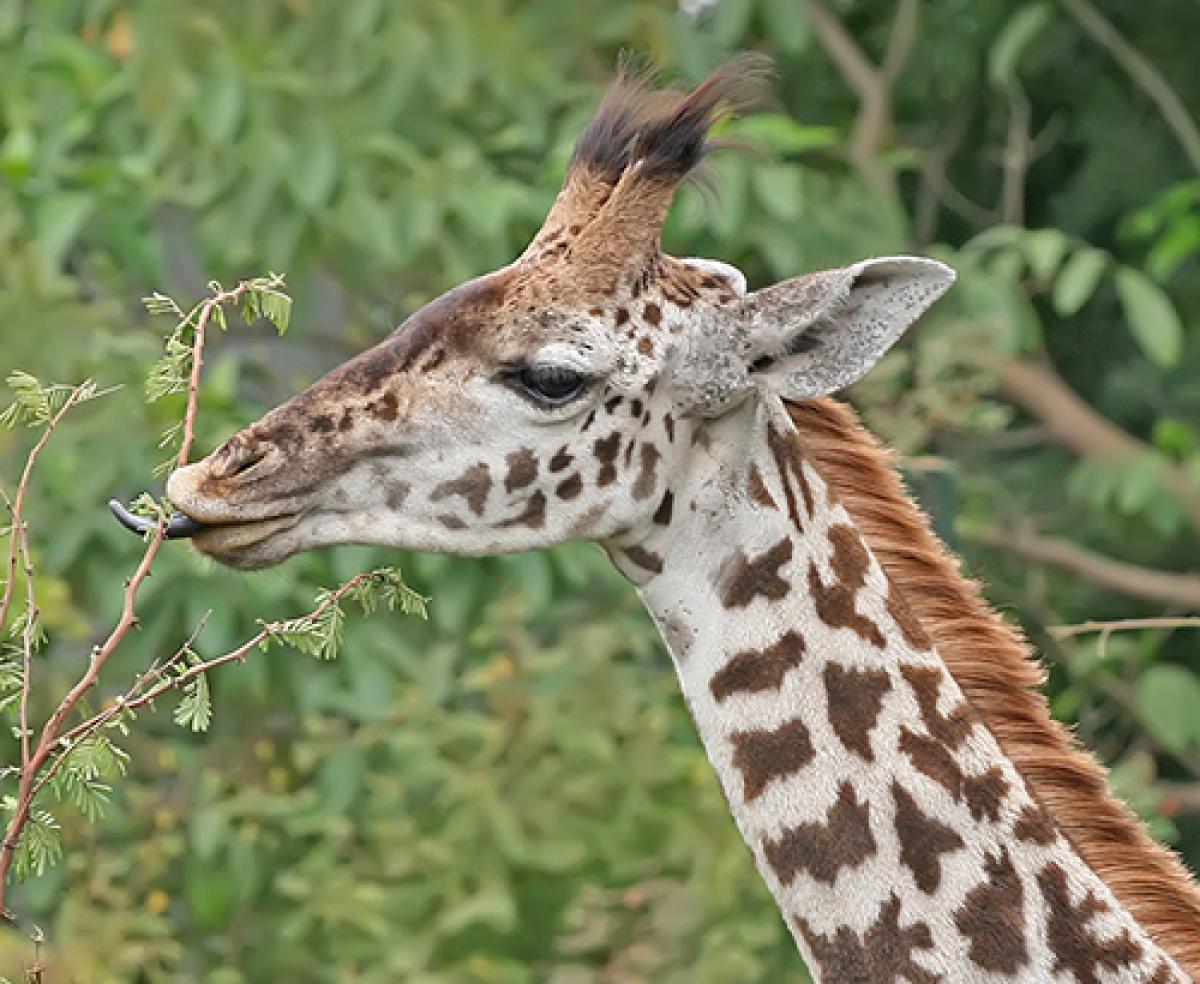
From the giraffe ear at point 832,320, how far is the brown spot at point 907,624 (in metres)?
0.28

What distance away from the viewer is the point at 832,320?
3340 mm

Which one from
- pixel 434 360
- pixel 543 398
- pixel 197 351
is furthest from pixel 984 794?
pixel 197 351

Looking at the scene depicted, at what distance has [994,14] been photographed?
8156 mm

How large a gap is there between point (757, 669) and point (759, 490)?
0.76 ft

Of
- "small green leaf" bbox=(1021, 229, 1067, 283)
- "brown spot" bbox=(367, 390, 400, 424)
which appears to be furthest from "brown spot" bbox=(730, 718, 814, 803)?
"small green leaf" bbox=(1021, 229, 1067, 283)

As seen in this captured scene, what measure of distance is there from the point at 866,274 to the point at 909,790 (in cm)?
66

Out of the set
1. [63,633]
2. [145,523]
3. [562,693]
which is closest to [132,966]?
[63,633]

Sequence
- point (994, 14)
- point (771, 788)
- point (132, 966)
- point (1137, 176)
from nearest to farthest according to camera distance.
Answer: point (771, 788) → point (132, 966) → point (994, 14) → point (1137, 176)

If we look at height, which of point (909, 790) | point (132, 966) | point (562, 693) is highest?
point (909, 790)

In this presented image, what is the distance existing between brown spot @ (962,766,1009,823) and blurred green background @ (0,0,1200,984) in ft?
7.99

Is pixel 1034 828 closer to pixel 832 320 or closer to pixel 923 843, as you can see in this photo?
pixel 923 843

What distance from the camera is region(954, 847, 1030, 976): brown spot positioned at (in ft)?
10.3

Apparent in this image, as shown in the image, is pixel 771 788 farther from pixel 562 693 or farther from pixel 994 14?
pixel 994 14

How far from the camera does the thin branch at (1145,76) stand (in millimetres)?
8367
